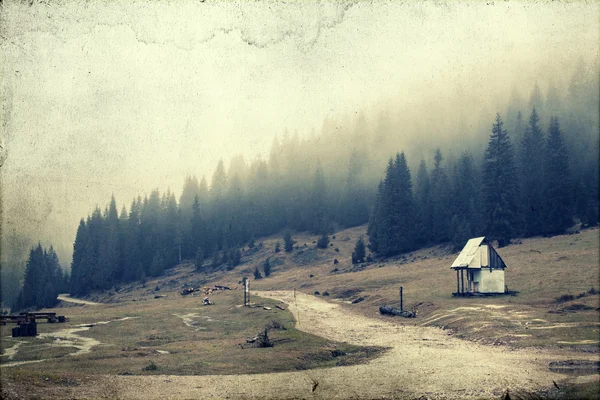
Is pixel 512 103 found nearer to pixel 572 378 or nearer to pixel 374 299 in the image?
pixel 374 299

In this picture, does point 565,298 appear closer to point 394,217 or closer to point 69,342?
point 69,342

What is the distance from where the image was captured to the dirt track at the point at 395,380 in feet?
65.2

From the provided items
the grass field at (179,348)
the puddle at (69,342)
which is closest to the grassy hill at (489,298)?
the grass field at (179,348)

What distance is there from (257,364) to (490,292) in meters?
30.6

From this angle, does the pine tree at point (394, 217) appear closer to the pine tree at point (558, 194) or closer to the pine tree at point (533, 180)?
the pine tree at point (533, 180)

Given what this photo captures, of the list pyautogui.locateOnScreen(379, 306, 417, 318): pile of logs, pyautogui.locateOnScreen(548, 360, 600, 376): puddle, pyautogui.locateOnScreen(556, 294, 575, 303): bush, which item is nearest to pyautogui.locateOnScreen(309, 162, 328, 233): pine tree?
pyautogui.locateOnScreen(379, 306, 417, 318): pile of logs

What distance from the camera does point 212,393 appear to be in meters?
20.2

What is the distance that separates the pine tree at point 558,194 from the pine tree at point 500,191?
4865 mm

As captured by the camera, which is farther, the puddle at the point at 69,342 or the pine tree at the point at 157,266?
the pine tree at the point at 157,266

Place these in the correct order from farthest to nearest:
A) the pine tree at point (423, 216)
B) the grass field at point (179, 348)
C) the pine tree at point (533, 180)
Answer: the pine tree at point (423, 216) < the pine tree at point (533, 180) < the grass field at point (179, 348)

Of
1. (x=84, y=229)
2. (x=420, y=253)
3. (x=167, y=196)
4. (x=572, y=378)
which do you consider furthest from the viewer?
(x=167, y=196)

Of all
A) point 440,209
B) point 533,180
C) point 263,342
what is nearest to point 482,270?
point 263,342

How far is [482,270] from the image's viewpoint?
5006 cm

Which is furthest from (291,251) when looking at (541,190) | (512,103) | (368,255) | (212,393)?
(212,393)
